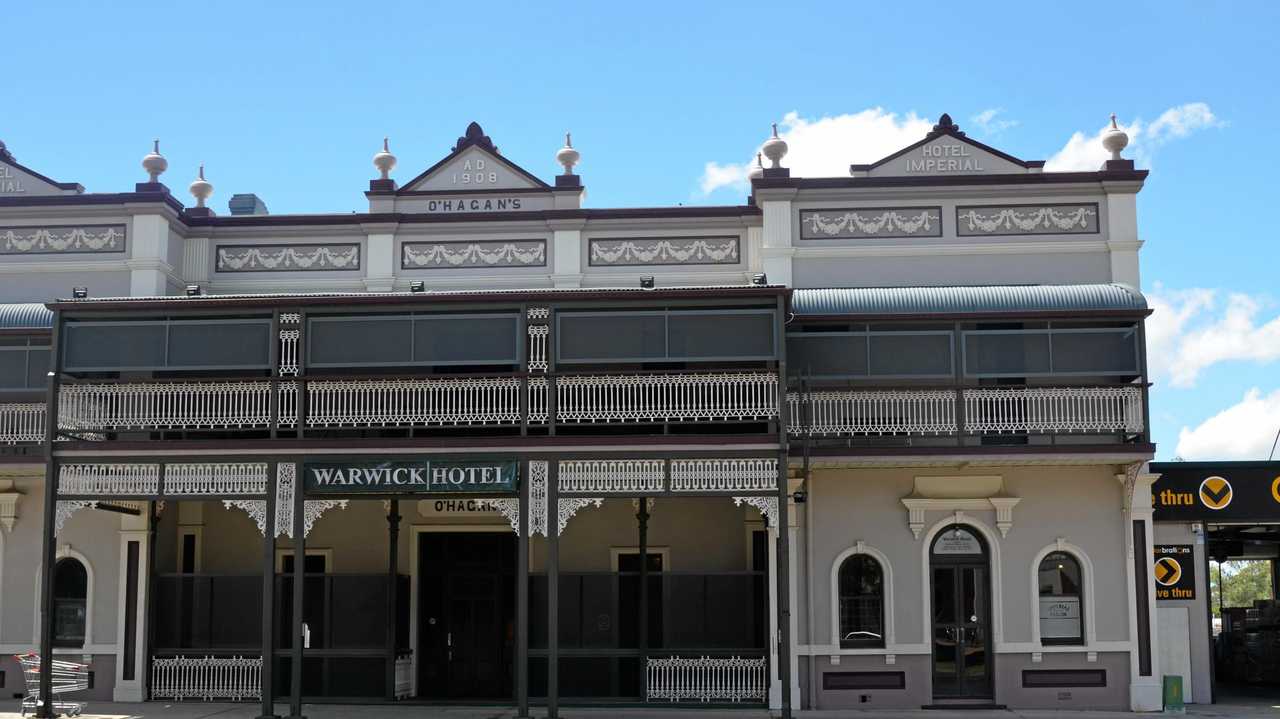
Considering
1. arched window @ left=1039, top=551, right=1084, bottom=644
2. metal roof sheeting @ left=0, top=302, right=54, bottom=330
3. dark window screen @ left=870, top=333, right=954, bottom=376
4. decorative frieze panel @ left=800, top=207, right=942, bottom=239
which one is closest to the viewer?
dark window screen @ left=870, top=333, right=954, bottom=376

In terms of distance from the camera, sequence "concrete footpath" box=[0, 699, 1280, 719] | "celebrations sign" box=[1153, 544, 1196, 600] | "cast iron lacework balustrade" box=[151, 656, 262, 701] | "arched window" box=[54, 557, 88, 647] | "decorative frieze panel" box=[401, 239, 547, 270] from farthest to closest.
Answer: "decorative frieze panel" box=[401, 239, 547, 270] → "arched window" box=[54, 557, 88, 647] → "celebrations sign" box=[1153, 544, 1196, 600] → "cast iron lacework balustrade" box=[151, 656, 262, 701] → "concrete footpath" box=[0, 699, 1280, 719]

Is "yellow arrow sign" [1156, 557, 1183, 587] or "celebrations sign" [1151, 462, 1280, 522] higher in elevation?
"celebrations sign" [1151, 462, 1280, 522]

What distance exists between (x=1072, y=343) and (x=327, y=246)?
1165cm

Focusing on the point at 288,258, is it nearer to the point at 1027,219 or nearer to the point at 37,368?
the point at 37,368

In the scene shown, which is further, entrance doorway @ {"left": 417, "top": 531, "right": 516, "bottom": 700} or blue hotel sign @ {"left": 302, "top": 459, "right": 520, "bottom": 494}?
entrance doorway @ {"left": 417, "top": 531, "right": 516, "bottom": 700}

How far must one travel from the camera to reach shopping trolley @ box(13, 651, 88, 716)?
18.0 meters

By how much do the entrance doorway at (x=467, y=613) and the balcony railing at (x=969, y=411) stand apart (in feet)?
17.9

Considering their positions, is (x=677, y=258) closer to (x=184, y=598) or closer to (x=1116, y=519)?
(x=1116, y=519)

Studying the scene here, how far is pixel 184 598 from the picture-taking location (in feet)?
65.2

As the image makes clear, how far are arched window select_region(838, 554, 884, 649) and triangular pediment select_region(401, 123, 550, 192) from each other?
7.94 metres


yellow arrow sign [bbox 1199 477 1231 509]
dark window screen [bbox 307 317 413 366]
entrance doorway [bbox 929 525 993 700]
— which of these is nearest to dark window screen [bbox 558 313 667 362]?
dark window screen [bbox 307 317 413 366]

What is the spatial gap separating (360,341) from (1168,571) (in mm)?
→ 12540

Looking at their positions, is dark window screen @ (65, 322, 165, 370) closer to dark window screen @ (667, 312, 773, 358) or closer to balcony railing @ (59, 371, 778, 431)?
balcony railing @ (59, 371, 778, 431)

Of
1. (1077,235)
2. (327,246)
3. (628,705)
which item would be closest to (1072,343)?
(1077,235)
